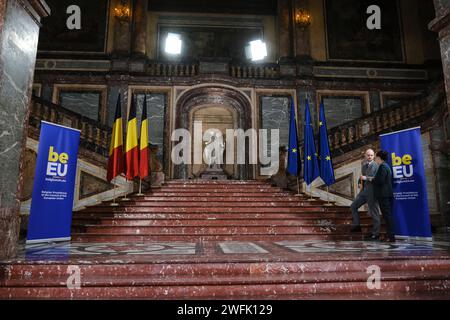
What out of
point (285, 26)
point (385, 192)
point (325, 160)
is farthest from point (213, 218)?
point (285, 26)

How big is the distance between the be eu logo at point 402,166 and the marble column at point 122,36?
934cm

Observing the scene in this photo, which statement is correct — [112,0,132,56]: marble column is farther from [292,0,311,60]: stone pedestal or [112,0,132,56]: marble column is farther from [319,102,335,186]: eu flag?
[319,102,335,186]: eu flag

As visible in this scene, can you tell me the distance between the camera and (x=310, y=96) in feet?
35.4

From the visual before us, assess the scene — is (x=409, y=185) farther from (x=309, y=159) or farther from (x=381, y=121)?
(x=381, y=121)

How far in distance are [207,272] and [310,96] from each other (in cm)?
944

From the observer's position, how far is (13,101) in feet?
9.23

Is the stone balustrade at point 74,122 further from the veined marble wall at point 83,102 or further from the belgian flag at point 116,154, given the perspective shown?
→ the veined marble wall at point 83,102

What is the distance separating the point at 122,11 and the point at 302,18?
6479 millimetres

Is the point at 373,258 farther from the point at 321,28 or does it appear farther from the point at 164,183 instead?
the point at 321,28

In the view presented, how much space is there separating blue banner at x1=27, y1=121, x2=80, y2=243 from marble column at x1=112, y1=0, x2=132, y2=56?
766 centimetres

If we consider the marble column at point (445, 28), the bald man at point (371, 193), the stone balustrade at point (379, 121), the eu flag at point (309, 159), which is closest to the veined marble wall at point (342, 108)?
the stone balustrade at point (379, 121)

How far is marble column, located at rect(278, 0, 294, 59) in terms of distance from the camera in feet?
37.7

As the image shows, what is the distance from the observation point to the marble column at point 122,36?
1087 cm
